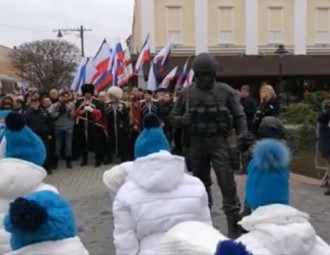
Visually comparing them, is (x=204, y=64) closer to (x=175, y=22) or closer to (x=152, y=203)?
(x=152, y=203)

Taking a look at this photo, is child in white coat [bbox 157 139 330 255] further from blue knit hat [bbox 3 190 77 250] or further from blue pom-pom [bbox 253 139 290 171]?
blue knit hat [bbox 3 190 77 250]

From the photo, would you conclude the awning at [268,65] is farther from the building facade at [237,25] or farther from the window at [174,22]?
the window at [174,22]

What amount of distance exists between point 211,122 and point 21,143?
9.30 ft

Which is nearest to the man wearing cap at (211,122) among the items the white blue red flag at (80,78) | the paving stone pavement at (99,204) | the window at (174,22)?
the paving stone pavement at (99,204)

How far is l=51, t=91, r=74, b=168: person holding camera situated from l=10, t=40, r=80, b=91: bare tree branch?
141 ft

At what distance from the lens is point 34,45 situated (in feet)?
204

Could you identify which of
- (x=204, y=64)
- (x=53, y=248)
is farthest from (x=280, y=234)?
(x=204, y=64)

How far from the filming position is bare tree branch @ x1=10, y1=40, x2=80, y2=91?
59.3 metres

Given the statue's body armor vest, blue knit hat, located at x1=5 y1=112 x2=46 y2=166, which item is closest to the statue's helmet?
the statue's body armor vest

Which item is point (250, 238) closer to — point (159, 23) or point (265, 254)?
point (265, 254)

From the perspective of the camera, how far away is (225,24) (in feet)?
153

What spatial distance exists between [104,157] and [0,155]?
10400mm

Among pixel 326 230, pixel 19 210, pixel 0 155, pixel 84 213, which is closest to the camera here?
pixel 19 210

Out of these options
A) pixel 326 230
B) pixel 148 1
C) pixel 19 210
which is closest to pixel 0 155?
pixel 19 210
